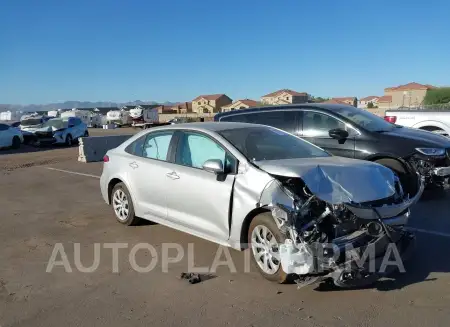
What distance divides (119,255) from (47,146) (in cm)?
2085

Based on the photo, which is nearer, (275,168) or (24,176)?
(275,168)

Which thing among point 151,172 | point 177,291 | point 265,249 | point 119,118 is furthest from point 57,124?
point 119,118

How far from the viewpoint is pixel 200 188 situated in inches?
195

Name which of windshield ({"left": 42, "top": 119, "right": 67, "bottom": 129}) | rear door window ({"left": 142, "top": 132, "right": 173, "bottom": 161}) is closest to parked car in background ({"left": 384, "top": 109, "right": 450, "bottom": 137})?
rear door window ({"left": 142, "top": 132, "right": 173, "bottom": 161})

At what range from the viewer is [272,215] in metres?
4.13

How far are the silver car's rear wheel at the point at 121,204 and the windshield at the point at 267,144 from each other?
80.3 inches

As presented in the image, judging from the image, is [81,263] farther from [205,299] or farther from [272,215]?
[272,215]

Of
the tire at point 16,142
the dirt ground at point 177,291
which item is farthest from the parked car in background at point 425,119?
the tire at point 16,142

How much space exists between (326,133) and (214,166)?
408 centimetres

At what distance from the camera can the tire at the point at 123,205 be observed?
6273mm

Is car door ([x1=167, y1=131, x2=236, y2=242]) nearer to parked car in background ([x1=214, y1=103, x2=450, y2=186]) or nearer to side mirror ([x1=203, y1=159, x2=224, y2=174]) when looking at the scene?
side mirror ([x1=203, y1=159, x2=224, y2=174])

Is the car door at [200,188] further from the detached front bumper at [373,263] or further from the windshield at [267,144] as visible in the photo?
the detached front bumper at [373,263]

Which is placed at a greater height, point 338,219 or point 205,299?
point 338,219

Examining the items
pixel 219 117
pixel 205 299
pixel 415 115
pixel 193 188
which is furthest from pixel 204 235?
pixel 415 115
